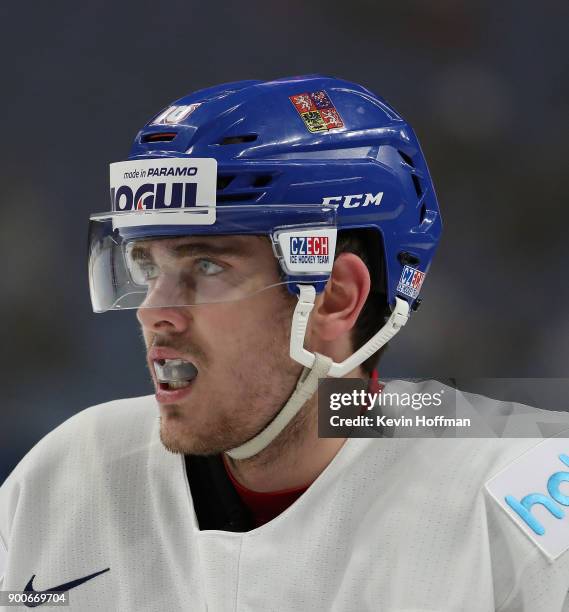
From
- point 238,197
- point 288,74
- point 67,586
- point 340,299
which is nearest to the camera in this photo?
point 238,197

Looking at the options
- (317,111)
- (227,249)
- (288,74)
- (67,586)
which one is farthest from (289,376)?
(288,74)

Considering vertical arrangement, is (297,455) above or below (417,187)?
below

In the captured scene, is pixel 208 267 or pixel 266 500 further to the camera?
pixel 266 500

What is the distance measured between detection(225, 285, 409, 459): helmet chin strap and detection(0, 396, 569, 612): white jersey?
120mm

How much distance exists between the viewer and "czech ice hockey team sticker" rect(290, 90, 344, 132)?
1628mm

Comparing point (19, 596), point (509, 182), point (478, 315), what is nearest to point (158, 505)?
point (19, 596)

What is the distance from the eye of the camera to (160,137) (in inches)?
64.5

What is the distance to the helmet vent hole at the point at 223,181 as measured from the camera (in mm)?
1568

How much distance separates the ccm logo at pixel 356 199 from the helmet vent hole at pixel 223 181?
0.52 ft

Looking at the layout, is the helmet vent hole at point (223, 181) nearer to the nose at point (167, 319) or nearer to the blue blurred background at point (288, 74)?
the nose at point (167, 319)

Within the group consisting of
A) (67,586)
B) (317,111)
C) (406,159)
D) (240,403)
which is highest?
(317,111)

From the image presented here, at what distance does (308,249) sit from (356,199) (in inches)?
5.0

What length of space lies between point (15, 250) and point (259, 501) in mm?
1283

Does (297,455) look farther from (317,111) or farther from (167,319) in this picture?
(317,111)
